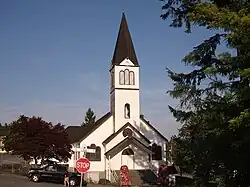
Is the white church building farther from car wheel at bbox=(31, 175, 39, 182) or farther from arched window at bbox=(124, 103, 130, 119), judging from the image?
car wheel at bbox=(31, 175, 39, 182)

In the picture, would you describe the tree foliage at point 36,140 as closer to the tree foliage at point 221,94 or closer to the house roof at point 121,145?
the house roof at point 121,145

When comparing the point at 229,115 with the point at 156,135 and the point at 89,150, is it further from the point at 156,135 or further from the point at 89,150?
the point at 156,135

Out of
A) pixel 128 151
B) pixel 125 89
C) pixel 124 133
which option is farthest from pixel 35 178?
pixel 125 89

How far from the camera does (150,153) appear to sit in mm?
47281

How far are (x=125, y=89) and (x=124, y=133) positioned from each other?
5059 millimetres

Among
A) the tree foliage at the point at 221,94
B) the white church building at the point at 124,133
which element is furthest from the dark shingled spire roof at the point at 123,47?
the tree foliage at the point at 221,94

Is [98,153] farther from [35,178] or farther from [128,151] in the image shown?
[35,178]

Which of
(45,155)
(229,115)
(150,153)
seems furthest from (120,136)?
(229,115)

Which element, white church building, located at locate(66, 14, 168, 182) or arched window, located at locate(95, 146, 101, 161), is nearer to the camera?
white church building, located at locate(66, 14, 168, 182)

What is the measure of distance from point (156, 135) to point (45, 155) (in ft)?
44.4

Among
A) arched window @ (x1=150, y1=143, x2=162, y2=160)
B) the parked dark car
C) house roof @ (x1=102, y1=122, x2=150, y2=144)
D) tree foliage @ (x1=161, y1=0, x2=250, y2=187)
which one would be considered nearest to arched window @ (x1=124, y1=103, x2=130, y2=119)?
house roof @ (x1=102, y1=122, x2=150, y2=144)

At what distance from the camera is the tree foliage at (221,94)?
10.1 metres

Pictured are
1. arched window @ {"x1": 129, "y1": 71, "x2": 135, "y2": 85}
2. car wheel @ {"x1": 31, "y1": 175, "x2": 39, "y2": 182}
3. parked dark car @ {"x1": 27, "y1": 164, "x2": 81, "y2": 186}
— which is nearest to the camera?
parked dark car @ {"x1": 27, "y1": 164, "x2": 81, "y2": 186}

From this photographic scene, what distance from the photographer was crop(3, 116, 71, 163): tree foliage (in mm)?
41469
